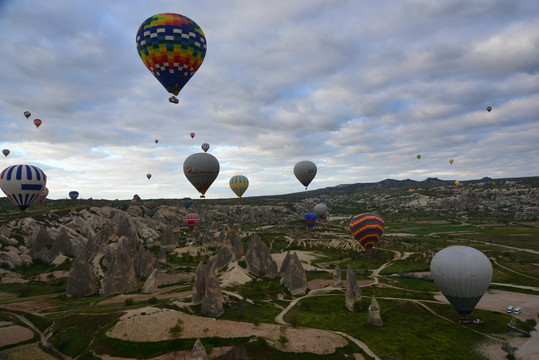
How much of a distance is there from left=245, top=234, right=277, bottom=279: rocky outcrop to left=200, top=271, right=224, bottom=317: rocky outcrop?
27.0 meters

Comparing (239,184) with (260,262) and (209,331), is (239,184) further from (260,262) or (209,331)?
(209,331)

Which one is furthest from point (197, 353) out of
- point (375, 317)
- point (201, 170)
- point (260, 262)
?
point (260, 262)

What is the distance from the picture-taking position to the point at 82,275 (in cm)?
5819

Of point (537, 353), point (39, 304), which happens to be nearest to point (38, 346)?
point (39, 304)

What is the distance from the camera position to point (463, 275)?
40656 millimetres

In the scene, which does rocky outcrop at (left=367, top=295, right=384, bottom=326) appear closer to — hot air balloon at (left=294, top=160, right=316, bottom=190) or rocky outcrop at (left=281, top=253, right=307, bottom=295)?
rocky outcrop at (left=281, top=253, right=307, bottom=295)

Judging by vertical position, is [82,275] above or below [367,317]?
above

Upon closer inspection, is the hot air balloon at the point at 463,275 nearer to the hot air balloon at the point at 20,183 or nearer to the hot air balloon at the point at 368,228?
the hot air balloon at the point at 368,228

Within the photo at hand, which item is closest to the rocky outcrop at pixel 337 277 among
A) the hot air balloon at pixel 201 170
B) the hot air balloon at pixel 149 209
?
the hot air balloon at pixel 201 170

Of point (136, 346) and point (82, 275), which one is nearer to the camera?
point (136, 346)

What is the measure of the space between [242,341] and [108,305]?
86.9 feet

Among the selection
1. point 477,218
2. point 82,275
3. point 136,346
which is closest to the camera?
point 136,346

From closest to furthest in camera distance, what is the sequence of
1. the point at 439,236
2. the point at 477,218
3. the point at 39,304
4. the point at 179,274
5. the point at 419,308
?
1. the point at 419,308
2. the point at 39,304
3. the point at 179,274
4. the point at 439,236
5. the point at 477,218

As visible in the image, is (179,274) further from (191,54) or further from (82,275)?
(191,54)
